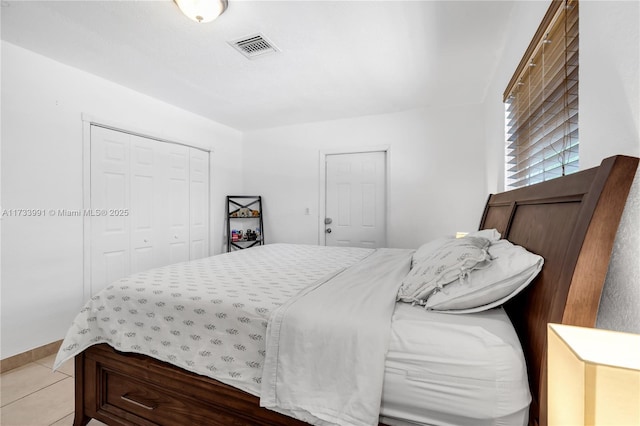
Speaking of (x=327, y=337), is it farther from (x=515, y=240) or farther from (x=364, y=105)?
(x=364, y=105)

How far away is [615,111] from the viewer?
0.85m

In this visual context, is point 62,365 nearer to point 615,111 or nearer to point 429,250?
point 429,250

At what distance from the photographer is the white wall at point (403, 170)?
3.50 metres

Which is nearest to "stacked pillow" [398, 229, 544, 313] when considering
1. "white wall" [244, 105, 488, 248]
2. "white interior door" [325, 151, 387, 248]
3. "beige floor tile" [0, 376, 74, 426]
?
"beige floor tile" [0, 376, 74, 426]

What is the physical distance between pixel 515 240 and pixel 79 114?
3543 mm

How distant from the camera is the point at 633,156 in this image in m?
0.77

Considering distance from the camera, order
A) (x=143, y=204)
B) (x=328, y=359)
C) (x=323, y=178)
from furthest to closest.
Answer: (x=323, y=178) < (x=143, y=204) < (x=328, y=359)

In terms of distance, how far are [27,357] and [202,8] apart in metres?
2.94

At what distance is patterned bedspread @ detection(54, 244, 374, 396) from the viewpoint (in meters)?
1.19

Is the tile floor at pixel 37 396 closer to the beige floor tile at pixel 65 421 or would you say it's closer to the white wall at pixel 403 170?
→ the beige floor tile at pixel 65 421

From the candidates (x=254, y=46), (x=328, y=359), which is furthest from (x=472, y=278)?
(x=254, y=46)

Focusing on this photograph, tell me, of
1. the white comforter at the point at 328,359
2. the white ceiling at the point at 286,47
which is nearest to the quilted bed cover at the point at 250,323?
the white comforter at the point at 328,359

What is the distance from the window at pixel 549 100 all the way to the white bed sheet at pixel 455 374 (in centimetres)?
82

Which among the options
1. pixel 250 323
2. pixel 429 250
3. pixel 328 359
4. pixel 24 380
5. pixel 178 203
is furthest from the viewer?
pixel 178 203
